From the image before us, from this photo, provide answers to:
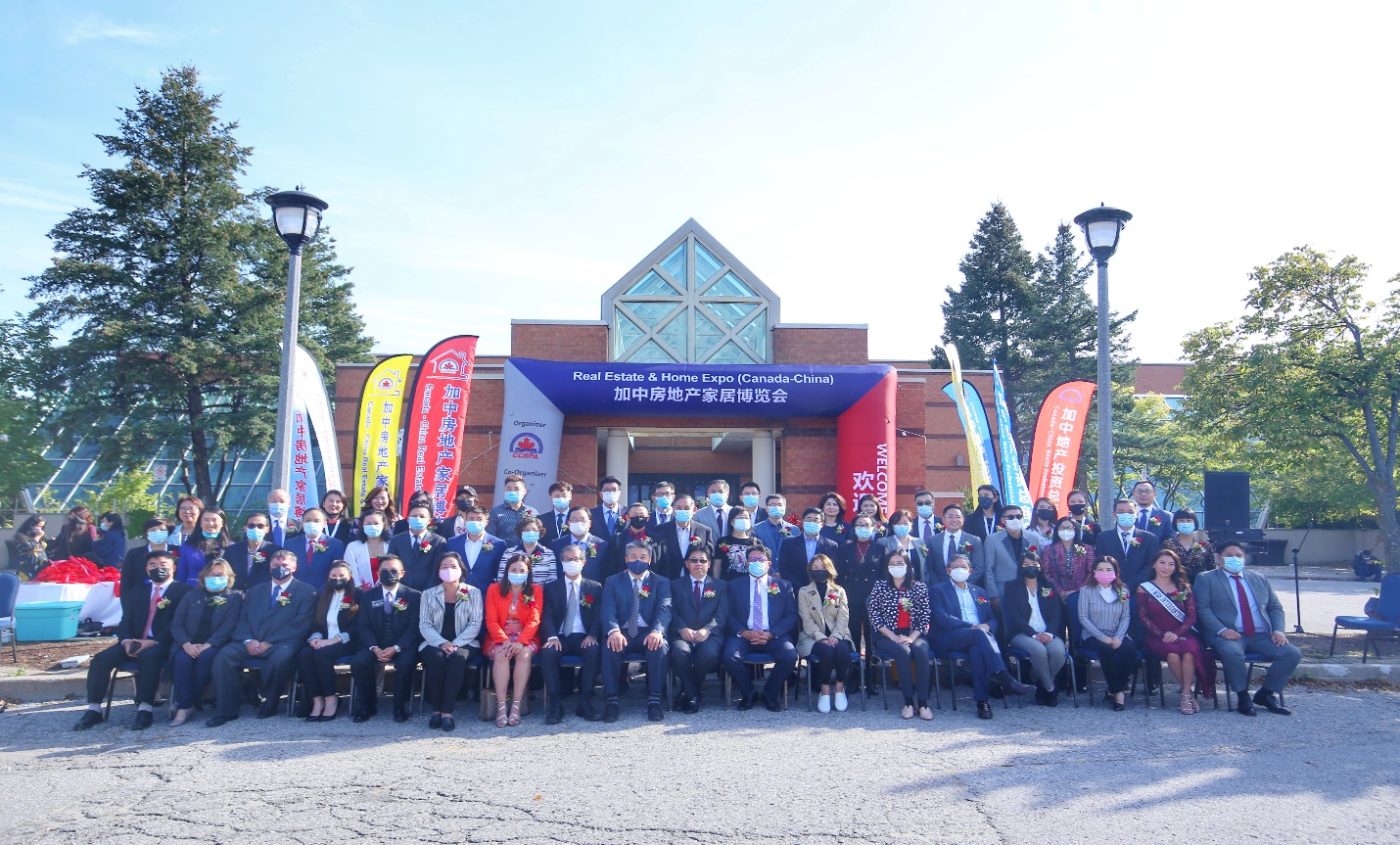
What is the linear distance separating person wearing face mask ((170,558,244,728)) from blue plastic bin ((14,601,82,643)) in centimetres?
438

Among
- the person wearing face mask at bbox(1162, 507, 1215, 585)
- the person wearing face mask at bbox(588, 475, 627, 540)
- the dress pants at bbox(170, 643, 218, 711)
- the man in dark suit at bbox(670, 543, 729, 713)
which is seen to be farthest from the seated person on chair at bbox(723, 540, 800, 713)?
the dress pants at bbox(170, 643, 218, 711)

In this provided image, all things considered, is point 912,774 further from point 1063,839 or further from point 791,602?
point 791,602

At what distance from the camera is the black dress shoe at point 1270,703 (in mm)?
7508

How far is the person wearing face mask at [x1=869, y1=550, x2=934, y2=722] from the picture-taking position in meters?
7.55

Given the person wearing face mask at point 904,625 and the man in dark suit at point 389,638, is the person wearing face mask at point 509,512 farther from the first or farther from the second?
the person wearing face mask at point 904,625

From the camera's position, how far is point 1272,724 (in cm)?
709

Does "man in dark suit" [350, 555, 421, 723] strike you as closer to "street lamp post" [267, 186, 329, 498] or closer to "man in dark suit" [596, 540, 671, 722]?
"man in dark suit" [596, 540, 671, 722]

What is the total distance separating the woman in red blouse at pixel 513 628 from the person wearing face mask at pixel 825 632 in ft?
7.74

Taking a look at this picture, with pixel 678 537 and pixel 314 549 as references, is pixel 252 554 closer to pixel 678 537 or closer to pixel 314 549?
pixel 314 549

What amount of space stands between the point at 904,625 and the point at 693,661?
1.93 meters

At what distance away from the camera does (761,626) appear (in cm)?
806

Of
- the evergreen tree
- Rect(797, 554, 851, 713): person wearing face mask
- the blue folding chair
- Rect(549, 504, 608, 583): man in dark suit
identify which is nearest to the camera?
Rect(797, 554, 851, 713): person wearing face mask

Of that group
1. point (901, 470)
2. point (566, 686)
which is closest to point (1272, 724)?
point (566, 686)

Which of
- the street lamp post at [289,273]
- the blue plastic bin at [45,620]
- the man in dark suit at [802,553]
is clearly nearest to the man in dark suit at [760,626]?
the man in dark suit at [802,553]
